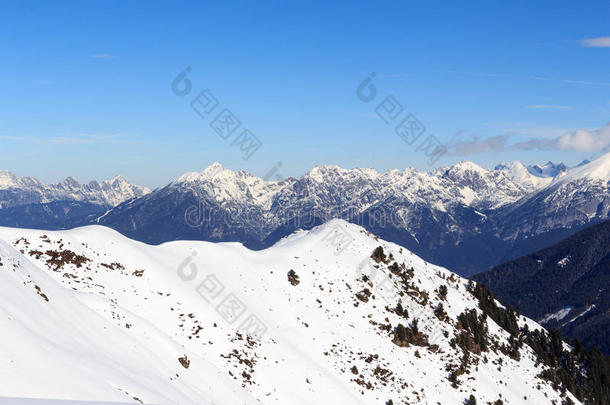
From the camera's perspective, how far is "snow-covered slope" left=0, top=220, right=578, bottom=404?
29188mm

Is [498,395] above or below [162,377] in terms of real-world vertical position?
above

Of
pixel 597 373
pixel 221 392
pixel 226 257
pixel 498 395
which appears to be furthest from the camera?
pixel 597 373

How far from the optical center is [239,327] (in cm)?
5438

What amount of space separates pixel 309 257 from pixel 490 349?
3621 centimetres

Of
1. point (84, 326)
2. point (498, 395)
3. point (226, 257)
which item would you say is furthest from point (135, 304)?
point (498, 395)

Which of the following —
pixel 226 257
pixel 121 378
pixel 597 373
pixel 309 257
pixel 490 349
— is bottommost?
pixel 121 378

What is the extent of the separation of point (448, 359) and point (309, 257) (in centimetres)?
2818

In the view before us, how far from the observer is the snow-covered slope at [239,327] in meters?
29.2

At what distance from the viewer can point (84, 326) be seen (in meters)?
35.6

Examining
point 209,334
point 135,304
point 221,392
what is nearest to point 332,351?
point 209,334

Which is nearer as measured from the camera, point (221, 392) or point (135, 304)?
point (221, 392)

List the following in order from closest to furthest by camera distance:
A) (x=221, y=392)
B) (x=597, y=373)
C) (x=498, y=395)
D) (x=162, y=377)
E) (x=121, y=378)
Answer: (x=121, y=378), (x=162, y=377), (x=221, y=392), (x=498, y=395), (x=597, y=373)

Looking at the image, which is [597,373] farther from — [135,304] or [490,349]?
[135,304]

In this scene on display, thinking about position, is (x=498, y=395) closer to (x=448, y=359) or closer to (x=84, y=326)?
(x=448, y=359)
